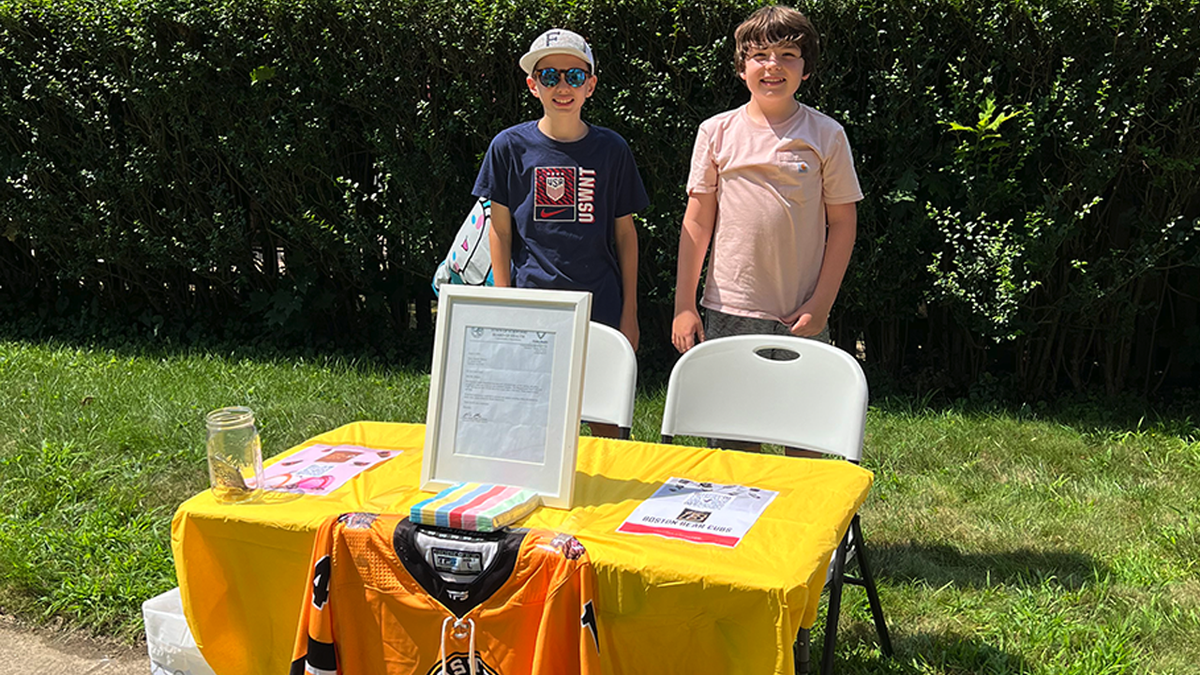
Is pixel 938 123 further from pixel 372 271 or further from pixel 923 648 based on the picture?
pixel 372 271

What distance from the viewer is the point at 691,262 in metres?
3.40

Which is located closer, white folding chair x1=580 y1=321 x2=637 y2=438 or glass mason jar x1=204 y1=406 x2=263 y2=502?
glass mason jar x1=204 y1=406 x2=263 y2=502

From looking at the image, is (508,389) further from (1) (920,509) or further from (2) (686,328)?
(1) (920,509)

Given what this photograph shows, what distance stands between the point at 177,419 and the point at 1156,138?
4888 millimetres

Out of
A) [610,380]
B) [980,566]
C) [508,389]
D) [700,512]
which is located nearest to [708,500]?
[700,512]

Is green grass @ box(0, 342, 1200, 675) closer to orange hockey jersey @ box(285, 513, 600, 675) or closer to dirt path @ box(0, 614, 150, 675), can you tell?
dirt path @ box(0, 614, 150, 675)

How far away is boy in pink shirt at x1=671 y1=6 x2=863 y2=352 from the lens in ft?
10.5

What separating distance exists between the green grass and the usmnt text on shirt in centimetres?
154

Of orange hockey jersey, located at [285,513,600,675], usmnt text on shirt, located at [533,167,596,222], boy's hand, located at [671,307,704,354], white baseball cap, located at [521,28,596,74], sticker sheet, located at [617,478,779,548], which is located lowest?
orange hockey jersey, located at [285,513,600,675]

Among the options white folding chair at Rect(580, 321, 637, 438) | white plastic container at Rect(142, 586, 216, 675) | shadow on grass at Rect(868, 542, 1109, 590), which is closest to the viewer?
white plastic container at Rect(142, 586, 216, 675)

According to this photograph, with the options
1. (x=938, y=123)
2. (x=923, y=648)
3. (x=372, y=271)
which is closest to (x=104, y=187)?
(x=372, y=271)

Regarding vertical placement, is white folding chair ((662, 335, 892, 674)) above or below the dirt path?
above

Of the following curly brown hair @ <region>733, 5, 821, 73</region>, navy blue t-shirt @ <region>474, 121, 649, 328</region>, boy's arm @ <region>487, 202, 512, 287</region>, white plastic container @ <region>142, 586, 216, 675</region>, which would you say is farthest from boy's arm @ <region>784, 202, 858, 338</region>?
white plastic container @ <region>142, 586, 216, 675</region>

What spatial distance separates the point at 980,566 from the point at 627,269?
161 centimetres
